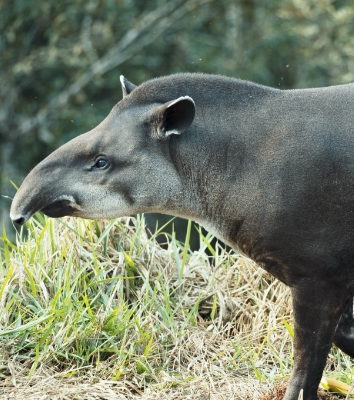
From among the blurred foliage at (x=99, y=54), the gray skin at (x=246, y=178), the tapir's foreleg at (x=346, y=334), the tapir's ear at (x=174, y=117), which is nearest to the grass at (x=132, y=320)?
the tapir's foreleg at (x=346, y=334)

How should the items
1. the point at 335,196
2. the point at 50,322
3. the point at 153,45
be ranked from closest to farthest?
the point at 335,196 → the point at 50,322 → the point at 153,45

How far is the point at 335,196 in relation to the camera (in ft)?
16.4

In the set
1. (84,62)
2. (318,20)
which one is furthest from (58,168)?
(318,20)

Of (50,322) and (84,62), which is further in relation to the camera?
(84,62)

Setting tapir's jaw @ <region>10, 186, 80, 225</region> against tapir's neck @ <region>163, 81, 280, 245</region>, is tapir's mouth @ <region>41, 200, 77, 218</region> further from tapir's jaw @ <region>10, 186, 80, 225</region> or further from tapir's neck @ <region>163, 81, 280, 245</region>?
tapir's neck @ <region>163, 81, 280, 245</region>

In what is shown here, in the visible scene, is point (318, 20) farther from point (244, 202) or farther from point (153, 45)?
point (244, 202)

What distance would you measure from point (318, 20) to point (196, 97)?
13.5 meters

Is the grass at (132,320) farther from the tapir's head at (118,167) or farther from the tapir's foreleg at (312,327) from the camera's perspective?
the tapir's head at (118,167)

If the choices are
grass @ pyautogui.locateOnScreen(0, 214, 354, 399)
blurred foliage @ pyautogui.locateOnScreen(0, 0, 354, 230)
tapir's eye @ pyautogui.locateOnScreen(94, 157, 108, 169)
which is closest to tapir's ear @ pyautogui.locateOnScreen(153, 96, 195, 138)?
tapir's eye @ pyautogui.locateOnScreen(94, 157, 108, 169)

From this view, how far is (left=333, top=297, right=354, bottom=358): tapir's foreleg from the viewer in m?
5.62

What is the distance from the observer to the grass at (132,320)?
560 cm

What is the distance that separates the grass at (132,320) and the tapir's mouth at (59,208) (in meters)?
0.79

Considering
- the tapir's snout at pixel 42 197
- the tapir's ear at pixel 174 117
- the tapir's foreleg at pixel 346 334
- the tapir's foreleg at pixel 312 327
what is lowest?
the tapir's foreleg at pixel 346 334

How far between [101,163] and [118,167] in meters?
0.11
